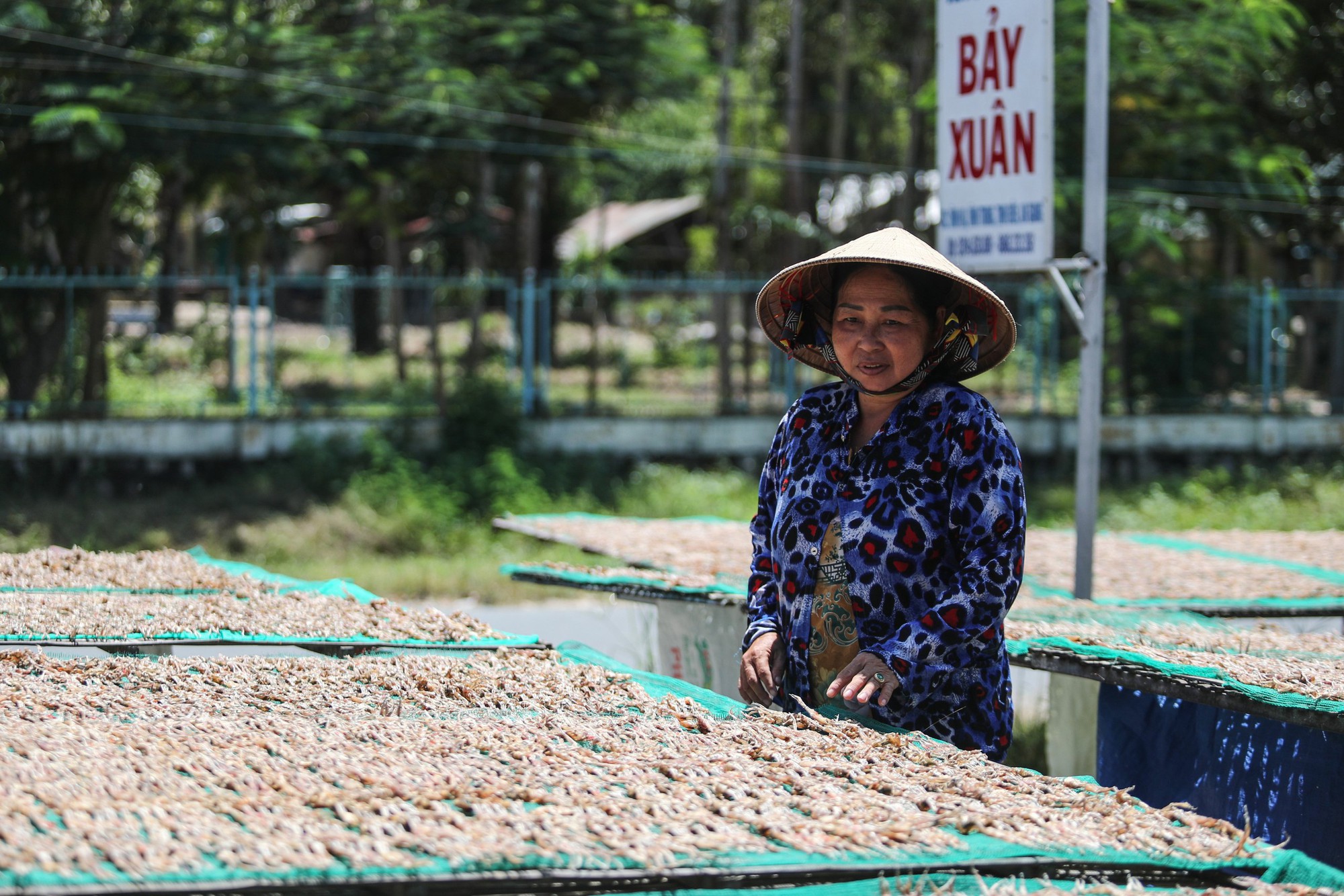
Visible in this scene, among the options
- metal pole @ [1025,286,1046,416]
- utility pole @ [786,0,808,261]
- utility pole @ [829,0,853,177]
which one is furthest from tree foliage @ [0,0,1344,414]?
utility pole @ [829,0,853,177]

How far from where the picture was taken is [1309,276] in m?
18.8

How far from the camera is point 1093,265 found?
15.9ft

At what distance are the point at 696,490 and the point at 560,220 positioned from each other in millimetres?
15285

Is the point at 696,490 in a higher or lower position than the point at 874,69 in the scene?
lower

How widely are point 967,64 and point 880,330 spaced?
9.34ft

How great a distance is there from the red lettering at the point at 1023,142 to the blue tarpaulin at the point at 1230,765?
208 cm

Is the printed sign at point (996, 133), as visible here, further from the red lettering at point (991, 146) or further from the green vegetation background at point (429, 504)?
the green vegetation background at point (429, 504)

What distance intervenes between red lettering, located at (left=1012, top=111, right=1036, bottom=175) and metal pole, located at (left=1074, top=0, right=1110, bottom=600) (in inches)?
7.3

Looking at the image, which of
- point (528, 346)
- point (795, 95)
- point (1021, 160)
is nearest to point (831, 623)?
point (1021, 160)

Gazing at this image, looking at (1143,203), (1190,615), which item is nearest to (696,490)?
(1143,203)

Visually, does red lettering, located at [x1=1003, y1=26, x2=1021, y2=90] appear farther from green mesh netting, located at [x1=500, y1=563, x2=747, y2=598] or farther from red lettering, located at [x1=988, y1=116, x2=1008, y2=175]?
green mesh netting, located at [x1=500, y1=563, x2=747, y2=598]

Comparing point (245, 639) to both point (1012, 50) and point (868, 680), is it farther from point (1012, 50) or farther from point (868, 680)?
point (1012, 50)

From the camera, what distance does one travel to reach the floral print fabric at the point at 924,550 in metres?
2.42

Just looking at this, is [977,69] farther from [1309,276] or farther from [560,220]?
[560,220]
